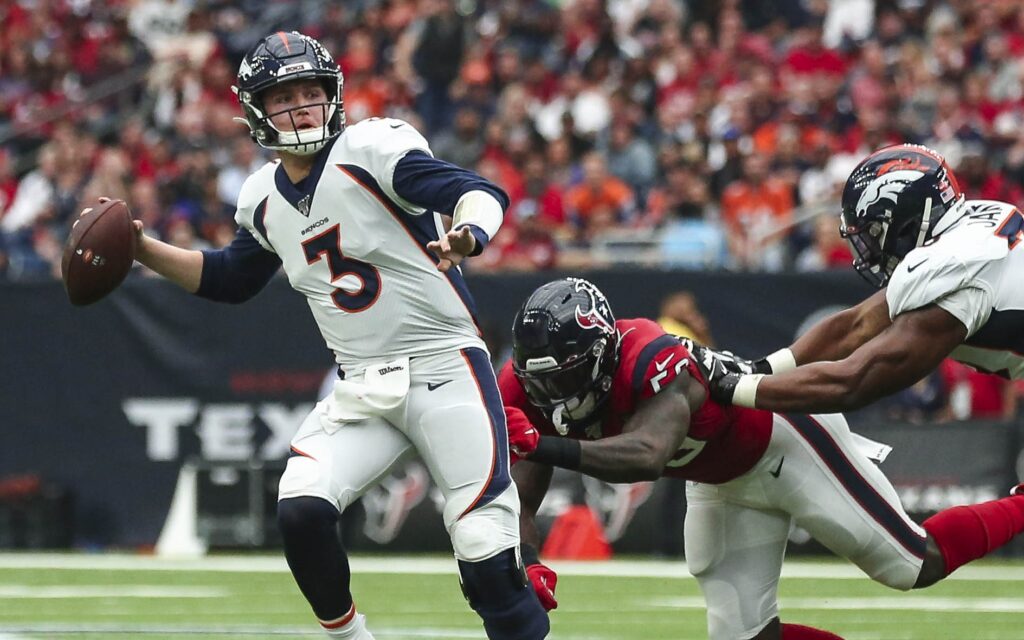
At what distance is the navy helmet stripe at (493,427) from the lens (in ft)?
15.6

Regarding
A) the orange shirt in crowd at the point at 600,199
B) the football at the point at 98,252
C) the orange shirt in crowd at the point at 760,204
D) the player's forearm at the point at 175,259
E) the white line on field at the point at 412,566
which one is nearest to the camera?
the football at the point at 98,252

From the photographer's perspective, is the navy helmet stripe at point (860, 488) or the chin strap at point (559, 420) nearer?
the chin strap at point (559, 420)

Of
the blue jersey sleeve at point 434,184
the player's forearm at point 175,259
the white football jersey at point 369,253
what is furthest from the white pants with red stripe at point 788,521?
the player's forearm at point 175,259

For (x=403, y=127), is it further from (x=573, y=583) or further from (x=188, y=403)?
(x=188, y=403)

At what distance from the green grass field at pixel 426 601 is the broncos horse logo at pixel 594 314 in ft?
7.83

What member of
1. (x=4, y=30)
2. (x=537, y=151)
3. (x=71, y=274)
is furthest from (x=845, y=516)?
(x=4, y=30)

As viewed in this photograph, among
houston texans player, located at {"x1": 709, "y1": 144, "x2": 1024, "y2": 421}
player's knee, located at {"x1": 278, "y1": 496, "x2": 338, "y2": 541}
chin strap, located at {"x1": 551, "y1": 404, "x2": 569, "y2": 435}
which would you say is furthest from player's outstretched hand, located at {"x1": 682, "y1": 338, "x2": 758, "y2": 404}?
player's knee, located at {"x1": 278, "y1": 496, "x2": 338, "y2": 541}

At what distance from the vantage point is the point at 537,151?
13062mm

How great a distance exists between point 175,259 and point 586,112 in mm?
8593

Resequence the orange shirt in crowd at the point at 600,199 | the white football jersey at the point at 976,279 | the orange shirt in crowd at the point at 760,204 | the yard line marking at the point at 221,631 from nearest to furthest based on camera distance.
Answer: the white football jersey at the point at 976,279, the yard line marking at the point at 221,631, the orange shirt in crowd at the point at 760,204, the orange shirt in crowd at the point at 600,199

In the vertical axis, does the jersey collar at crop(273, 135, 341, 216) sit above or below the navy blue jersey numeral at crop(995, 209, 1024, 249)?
above

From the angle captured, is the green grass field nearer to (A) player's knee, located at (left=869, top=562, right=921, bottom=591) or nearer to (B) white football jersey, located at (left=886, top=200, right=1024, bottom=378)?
(A) player's knee, located at (left=869, top=562, right=921, bottom=591)

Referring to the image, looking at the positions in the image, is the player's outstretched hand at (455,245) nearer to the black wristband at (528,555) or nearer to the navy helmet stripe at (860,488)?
the black wristband at (528,555)

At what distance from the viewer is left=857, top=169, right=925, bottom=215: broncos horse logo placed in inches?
187
